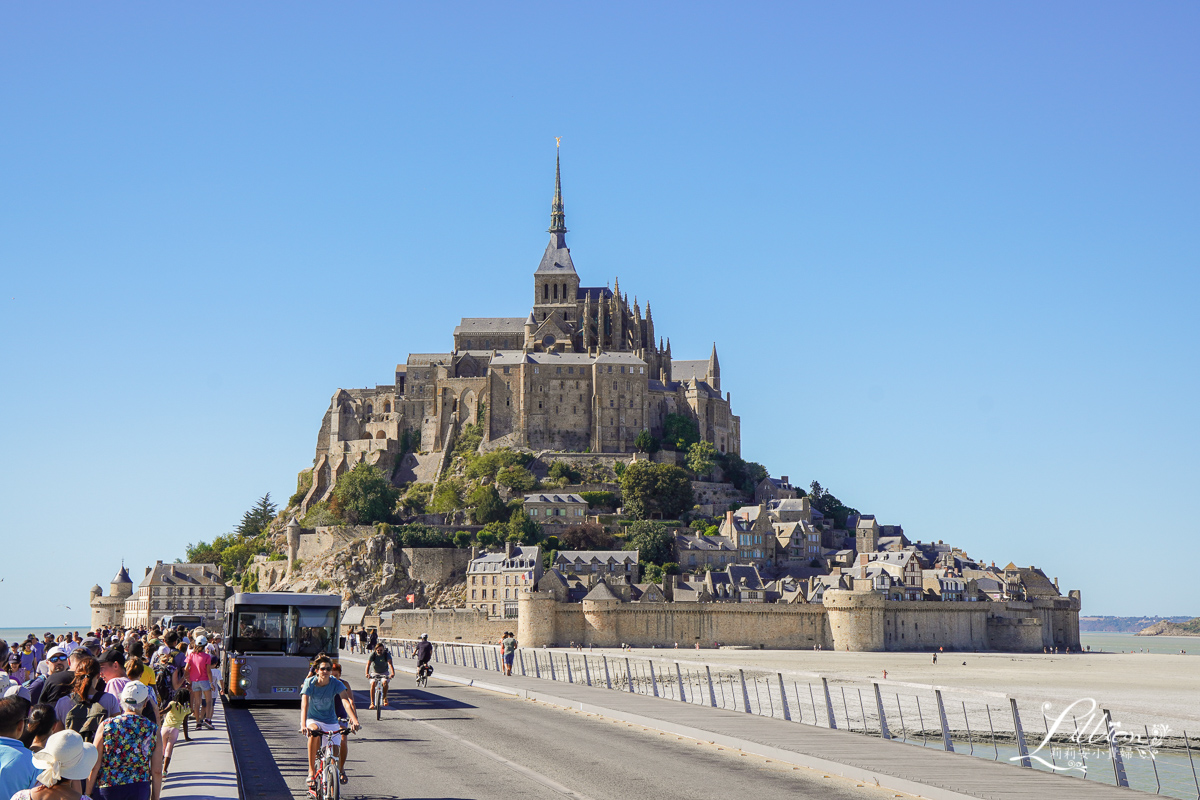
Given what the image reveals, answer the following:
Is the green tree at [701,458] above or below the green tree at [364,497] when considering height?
above

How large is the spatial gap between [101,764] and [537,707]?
17164 millimetres

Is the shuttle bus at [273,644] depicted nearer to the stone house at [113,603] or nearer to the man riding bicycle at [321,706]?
the man riding bicycle at [321,706]

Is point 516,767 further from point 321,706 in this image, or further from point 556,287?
point 556,287

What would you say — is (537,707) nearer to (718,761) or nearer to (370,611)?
(718,761)

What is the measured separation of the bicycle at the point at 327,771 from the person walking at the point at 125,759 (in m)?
3.22

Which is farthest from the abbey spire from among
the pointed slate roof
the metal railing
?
the metal railing

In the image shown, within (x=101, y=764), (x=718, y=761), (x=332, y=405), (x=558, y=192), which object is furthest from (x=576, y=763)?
(x=558, y=192)

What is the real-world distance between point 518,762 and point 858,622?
69297 mm

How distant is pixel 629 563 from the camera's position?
292 feet

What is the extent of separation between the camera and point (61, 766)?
680 centimetres

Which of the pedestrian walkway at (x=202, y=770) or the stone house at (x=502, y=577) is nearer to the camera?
the pedestrian walkway at (x=202, y=770)

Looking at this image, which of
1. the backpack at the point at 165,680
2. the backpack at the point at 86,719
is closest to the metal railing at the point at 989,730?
the backpack at the point at 165,680

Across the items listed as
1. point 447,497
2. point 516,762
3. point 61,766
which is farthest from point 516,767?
point 447,497

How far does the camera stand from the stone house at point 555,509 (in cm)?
9756
